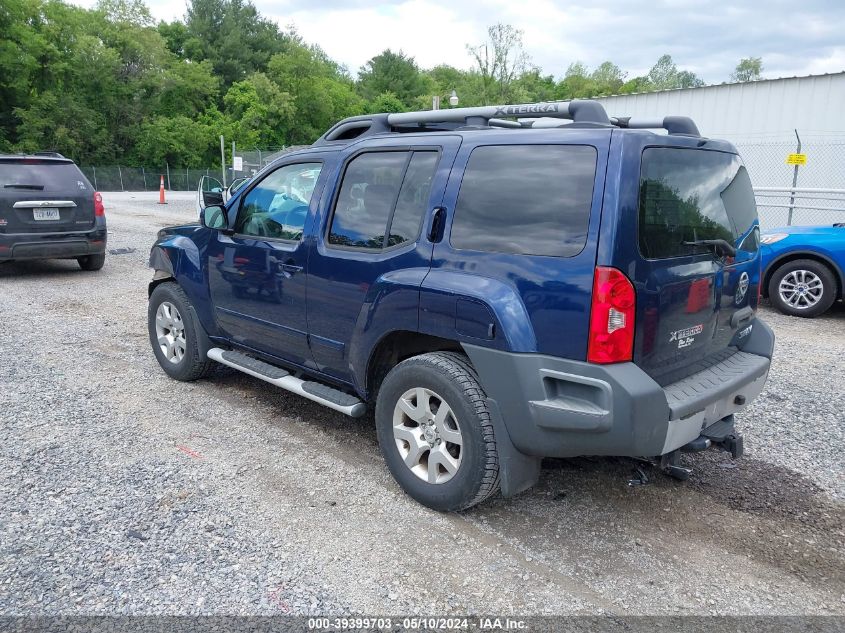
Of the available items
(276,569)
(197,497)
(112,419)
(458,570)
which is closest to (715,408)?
(458,570)

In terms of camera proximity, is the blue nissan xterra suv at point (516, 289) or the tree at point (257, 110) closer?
the blue nissan xterra suv at point (516, 289)

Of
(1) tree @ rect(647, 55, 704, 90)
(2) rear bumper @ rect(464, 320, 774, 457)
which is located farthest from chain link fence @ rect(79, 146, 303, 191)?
(1) tree @ rect(647, 55, 704, 90)

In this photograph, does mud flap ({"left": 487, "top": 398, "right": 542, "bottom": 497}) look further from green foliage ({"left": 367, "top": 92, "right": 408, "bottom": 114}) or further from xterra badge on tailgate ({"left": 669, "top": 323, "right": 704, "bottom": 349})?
green foliage ({"left": 367, "top": 92, "right": 408, "bottom": 114})

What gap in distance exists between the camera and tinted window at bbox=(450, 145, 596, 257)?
114 inches

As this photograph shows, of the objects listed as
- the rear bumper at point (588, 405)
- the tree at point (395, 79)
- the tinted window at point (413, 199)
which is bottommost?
the rear bumper at point (588, 405)

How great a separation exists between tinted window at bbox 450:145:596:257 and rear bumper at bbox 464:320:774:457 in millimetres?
510

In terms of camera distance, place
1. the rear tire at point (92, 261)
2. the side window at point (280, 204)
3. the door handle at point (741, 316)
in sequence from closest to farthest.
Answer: the door handle at point (741, 316) → the side window at point (280, 204) → the rear tire at point (92, 261)

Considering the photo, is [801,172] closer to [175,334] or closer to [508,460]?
[175,334]

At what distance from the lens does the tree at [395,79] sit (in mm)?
75688

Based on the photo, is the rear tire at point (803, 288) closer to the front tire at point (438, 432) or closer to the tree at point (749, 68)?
the front tire at point (438, 432)

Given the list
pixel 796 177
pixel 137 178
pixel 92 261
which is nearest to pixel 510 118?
pixel 92 261

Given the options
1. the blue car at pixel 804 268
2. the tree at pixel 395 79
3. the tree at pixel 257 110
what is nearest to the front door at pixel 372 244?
the blue car at pixel 804 268

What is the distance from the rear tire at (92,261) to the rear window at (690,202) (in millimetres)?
9500

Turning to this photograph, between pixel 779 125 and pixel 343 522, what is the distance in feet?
52.7
